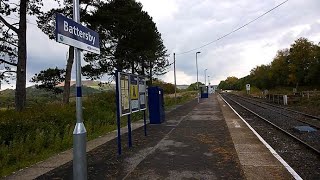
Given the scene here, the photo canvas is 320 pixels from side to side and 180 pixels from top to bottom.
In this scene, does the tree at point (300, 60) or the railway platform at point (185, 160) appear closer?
the railway platform at point (185, 160)

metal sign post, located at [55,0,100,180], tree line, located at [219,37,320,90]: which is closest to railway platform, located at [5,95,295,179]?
metal sign post, located at [55,0,100,180]

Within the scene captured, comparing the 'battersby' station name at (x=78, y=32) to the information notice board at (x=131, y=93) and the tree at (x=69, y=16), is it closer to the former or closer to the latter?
the information notice board at (x=131, y=93)

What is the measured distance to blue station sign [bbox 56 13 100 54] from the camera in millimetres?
4992

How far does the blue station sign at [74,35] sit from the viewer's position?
→ 499cm

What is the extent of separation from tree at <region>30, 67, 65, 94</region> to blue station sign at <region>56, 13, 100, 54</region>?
1741 cm

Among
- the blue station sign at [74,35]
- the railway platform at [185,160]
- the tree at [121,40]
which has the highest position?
the tree at [121,40]

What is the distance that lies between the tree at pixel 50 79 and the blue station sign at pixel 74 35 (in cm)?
1741

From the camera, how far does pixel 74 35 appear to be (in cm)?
540

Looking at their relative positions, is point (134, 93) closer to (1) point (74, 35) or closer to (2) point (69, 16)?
(1) point (74, 35)

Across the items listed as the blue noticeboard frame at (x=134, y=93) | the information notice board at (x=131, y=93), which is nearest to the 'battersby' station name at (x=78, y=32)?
the information notice board at (x=131, y=93)

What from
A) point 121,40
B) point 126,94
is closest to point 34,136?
point 126,94

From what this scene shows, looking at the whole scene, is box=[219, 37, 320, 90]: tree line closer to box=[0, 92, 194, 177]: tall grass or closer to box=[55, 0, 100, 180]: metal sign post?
box=[0, 92, 194, 177]: tall grass

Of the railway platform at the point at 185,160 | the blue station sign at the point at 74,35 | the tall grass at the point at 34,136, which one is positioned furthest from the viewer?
the tall grass at the point at 34,136

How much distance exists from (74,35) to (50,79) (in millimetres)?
18643
